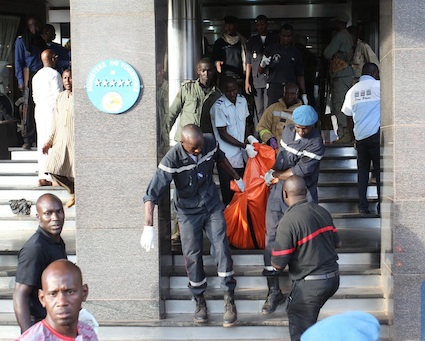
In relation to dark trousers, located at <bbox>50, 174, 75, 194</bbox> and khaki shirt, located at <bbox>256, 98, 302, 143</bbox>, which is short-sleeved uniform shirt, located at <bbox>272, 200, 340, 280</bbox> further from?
dark trousers, located at <bbox>50, 174, 75, 194</bbox>

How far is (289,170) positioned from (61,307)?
4.29m

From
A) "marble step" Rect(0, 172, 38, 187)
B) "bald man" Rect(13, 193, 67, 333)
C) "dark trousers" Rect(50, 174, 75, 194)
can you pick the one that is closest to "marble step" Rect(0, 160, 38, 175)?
"marble step" Rect(0, 172, 38, 187)

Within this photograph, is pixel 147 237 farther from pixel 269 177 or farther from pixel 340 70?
pixel 340 70

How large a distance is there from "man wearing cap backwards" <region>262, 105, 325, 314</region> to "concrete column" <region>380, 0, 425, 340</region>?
29.5 inches

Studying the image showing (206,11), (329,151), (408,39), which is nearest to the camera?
(408,39)

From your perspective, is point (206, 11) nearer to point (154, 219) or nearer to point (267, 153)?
point (267, 153)

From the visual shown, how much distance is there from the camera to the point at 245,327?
7617 mm

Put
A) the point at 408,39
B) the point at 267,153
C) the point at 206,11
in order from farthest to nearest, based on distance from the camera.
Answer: the point at 206,11 → the point at 267,153 → the point at 408,39

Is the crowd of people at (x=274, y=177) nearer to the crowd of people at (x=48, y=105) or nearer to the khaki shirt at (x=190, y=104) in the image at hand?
the khaki shirt at (x=190, y=104)

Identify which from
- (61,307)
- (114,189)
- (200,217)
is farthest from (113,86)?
(61,307)

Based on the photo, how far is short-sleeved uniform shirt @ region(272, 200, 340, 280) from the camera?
6.16 metres

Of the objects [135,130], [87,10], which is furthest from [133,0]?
[135,130]

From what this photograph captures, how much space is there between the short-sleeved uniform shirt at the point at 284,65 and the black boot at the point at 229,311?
4.72m

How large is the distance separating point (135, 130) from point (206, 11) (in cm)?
930
